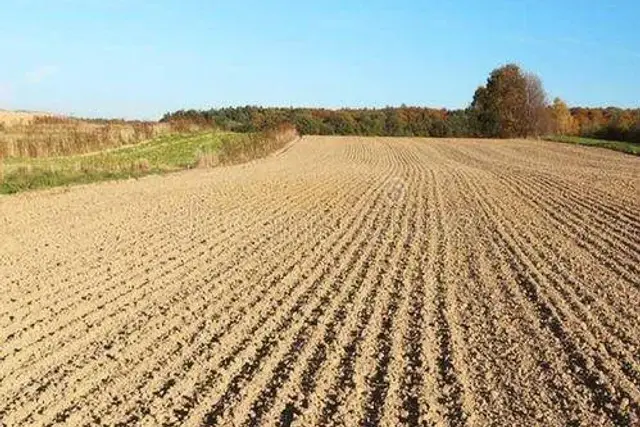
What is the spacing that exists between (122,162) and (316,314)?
70.1 ft

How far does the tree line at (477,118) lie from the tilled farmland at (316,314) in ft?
142

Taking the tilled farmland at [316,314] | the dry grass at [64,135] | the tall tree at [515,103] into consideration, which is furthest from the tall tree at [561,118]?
the tilled farmland at [316,314]

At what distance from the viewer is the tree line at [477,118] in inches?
2860

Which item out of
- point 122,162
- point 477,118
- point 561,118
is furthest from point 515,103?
point 122,162

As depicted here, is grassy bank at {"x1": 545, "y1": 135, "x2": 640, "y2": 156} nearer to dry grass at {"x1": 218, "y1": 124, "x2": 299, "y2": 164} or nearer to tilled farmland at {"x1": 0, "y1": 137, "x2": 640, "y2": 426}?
dry grass at {"x1": 218, "y1": 124, "x2": 299, "y2": 164}

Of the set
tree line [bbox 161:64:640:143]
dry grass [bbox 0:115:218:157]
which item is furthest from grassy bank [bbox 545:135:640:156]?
dry grass [bbox 0:115:218:157]

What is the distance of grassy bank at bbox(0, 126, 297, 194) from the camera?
74.6ft

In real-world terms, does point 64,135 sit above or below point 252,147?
above

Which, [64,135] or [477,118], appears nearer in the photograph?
[64,135]

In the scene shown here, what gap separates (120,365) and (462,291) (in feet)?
14.4

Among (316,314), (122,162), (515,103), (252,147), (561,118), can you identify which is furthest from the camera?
(561,118)

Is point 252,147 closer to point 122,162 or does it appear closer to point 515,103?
point 122,162

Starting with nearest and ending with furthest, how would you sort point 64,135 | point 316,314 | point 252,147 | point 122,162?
point 316,314 < point 122,162 < point 64,135 < point 252,147

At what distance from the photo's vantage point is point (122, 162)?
94.3ft
